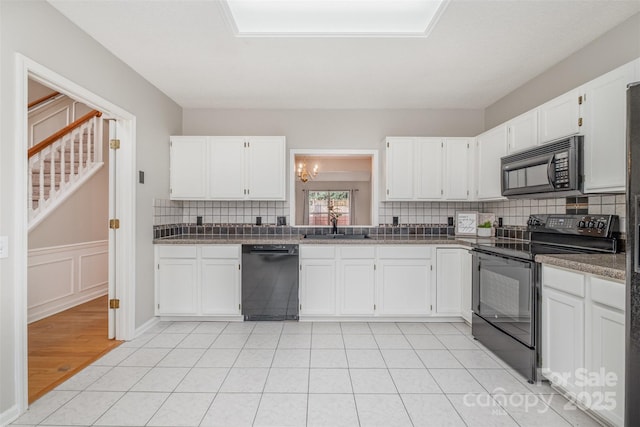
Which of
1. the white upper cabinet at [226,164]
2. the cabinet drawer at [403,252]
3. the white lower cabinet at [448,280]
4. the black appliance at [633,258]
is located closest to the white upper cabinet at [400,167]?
the cabinet drawer at [403,252]

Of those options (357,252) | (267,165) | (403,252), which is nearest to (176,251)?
(267,165)

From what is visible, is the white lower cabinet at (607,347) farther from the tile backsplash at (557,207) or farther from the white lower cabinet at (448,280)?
the white lower cabinet at (448,280)

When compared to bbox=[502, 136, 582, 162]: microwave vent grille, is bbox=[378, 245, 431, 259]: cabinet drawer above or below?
below

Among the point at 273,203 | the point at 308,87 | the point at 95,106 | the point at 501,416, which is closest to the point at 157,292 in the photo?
the point at 273,203

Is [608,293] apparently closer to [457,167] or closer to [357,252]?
[357,252]

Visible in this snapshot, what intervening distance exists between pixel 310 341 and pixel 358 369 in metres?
0.64

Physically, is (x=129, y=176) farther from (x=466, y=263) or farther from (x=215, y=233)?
(x=466, y=263)

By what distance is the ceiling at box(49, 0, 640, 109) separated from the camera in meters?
2.08

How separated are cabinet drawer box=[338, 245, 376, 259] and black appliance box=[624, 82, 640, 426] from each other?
2.10 meters

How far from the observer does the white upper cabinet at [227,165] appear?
144 inches

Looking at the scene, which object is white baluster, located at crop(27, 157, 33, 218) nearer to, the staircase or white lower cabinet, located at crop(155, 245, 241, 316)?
the staircase

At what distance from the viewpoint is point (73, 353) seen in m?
2.60

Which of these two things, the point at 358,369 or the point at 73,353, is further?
the point at 73,353

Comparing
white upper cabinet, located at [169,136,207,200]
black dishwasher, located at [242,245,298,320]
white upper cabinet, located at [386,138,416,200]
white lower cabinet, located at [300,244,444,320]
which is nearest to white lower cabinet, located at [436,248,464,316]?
white lower cabinet, located at [300,244,444,320]
